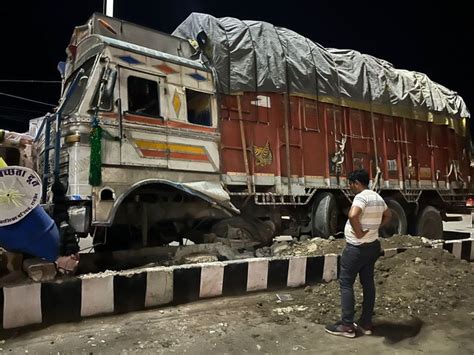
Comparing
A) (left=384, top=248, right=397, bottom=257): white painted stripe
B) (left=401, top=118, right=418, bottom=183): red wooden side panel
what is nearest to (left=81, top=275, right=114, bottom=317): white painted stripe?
(left=384, top=248, right=397, bottom=257): white painted stripe

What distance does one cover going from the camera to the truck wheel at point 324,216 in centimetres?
698

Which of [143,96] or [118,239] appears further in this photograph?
[118,239]

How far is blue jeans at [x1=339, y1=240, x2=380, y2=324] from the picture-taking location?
366cm

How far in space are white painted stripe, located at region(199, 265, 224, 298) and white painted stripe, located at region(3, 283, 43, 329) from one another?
5.24ft

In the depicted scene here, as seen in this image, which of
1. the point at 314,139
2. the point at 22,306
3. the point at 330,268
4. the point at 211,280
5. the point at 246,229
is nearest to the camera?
the point at 22,306


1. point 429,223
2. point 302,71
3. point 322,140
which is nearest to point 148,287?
point 322,140

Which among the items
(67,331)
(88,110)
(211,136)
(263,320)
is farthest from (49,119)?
(263,320)

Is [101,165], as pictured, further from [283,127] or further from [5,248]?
[283,127]

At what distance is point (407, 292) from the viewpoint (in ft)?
15.3

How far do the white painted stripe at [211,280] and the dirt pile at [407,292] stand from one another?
54 centimetres

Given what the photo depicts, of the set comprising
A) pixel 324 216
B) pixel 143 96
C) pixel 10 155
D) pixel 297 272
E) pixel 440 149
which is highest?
pixel 143 96

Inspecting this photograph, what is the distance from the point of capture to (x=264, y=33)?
6.79 m

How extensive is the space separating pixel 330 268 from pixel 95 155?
3171 millimetres

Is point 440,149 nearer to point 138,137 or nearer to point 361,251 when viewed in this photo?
point 361,251
